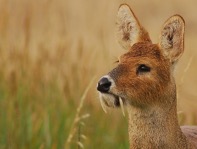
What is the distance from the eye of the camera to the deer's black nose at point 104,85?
779 centimetres

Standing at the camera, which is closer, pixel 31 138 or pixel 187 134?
pixel 187 134

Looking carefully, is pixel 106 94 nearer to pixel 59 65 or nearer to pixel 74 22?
pixel 59 65

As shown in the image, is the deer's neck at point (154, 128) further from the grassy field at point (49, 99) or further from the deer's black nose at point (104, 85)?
the grassy field at point (49, 99)

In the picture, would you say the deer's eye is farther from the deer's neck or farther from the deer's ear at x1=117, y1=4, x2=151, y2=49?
the deer's ear at x1=117, y1=4, x2=151, y2=49

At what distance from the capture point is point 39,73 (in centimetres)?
1107

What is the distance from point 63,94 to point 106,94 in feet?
9.62

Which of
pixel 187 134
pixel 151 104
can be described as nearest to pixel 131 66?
pixel 151 104

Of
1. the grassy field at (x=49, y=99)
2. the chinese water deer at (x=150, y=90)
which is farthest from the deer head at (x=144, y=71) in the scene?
the grassy field at (x=49, y=99)

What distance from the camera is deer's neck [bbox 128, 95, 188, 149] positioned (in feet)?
27.1

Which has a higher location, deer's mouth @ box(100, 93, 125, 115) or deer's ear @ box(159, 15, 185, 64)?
deer's ear @ box(159, 15, 185, 64)

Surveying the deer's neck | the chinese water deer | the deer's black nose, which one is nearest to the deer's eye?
the chinese water deer

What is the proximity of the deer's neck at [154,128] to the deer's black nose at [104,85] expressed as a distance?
1.29 ft

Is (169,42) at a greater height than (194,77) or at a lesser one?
lesser

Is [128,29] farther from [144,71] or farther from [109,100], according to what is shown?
[109,100]
